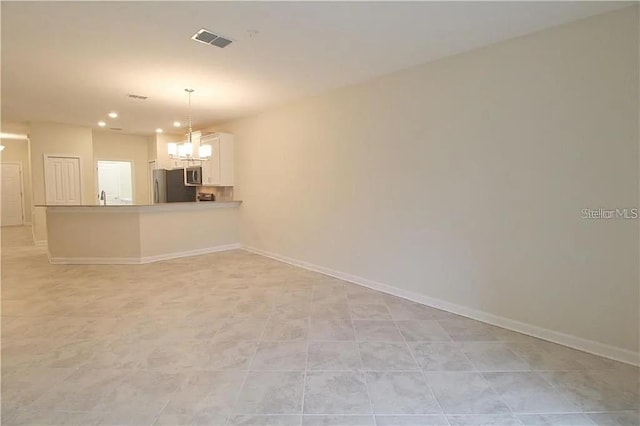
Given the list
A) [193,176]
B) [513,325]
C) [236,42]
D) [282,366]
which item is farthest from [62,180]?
[513,325]

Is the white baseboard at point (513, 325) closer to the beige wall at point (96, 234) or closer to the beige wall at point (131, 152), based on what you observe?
the beige wall at point (96, 234)

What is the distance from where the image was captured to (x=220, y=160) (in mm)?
6469

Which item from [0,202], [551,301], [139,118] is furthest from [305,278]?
[0,202]

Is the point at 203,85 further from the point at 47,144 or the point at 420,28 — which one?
the point at 47,144

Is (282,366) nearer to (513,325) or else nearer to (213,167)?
(513,325)

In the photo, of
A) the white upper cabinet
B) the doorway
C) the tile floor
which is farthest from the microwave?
the doorway

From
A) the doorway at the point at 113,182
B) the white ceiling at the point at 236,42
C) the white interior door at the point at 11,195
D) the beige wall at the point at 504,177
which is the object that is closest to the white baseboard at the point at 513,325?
the beige wall at the point at 504,177

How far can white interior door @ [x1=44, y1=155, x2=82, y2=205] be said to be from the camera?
6.88 metres

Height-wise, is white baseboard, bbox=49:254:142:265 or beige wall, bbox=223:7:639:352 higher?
beige wall, bbox=223:7:639:352

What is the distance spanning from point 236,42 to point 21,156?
11.4m

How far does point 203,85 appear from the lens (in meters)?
4.27

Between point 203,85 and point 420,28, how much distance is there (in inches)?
113

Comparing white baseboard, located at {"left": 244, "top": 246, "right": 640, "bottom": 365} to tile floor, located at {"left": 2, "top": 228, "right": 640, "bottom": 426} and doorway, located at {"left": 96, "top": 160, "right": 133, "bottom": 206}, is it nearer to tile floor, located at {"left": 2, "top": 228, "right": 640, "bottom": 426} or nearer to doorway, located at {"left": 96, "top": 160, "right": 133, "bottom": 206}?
tile floor, located at {"left": 2, "top": 228, "right": 640, "bottom": 426}

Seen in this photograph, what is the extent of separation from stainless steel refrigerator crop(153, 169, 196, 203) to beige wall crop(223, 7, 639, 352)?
4.11m
